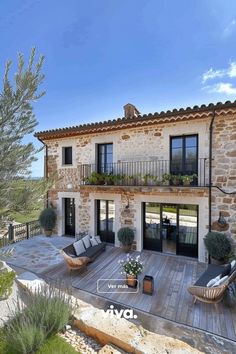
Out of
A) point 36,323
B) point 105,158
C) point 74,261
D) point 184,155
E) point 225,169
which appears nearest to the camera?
point 36,323

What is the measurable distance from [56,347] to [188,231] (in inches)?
281

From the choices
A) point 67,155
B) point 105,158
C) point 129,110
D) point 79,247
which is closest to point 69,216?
point 67,155

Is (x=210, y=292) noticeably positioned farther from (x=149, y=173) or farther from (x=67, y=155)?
(x=67, y=155)

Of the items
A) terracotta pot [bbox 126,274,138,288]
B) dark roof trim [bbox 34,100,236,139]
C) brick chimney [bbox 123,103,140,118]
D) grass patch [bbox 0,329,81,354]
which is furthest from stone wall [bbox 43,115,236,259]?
terracotta pot [bbox 126,274,138,288]

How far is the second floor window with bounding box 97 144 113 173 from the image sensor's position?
10.7 metres

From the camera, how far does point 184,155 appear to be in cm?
895

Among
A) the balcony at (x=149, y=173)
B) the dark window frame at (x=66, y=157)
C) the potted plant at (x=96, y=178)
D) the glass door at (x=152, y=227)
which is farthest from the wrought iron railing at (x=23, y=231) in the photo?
the glass door at (x=152, y=227)

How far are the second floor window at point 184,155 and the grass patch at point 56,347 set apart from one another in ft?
24.3

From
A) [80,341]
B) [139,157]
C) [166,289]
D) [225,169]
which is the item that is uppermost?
[139,157]

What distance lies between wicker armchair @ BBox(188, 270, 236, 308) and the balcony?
13.1ft

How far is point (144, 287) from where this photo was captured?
6121 mm

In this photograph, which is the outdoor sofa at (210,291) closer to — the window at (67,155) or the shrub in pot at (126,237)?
the shrub in pot at (126,237)

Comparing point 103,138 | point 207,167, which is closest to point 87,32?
point 103,138

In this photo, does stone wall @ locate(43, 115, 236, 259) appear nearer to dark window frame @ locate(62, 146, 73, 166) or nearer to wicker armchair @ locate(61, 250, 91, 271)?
dark window frame @ locate(62, 146, 73, 166)
